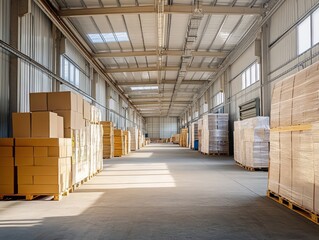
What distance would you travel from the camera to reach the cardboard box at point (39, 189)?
21.4 ft

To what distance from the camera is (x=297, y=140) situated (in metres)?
5.33

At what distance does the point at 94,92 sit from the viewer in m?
19.5

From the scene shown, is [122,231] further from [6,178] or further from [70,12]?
[70,12]

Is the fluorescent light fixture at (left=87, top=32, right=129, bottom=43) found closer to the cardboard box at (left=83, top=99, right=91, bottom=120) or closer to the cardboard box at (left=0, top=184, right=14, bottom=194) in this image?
the cardboard box at (left=83, top=99, right=91, bottom=120)

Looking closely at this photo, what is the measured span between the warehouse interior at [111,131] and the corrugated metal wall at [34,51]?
0.03 m

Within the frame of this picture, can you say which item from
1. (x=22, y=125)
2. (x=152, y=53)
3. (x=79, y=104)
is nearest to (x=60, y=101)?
(x=79, y=104)

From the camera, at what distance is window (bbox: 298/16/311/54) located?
32.2 feet

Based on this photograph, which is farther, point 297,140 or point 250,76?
point 250,76

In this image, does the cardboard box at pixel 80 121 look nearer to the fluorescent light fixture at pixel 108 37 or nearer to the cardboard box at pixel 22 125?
the cardboard box at pixel 22 125

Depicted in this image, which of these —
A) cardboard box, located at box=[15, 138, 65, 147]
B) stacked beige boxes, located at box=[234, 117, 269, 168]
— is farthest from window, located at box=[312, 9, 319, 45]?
cardboard box, located at box=[15, 138, 65, 147]

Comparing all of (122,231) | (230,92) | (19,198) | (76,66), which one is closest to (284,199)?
(122,231)

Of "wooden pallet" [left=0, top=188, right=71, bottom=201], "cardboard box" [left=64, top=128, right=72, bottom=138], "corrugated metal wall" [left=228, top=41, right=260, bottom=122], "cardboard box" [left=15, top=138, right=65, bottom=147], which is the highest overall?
"corrugated metal wall" [left=228, top=41, right=260, bottom=122]

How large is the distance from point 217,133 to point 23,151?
14132 millimetres

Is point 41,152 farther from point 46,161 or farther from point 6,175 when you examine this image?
point 6,175
